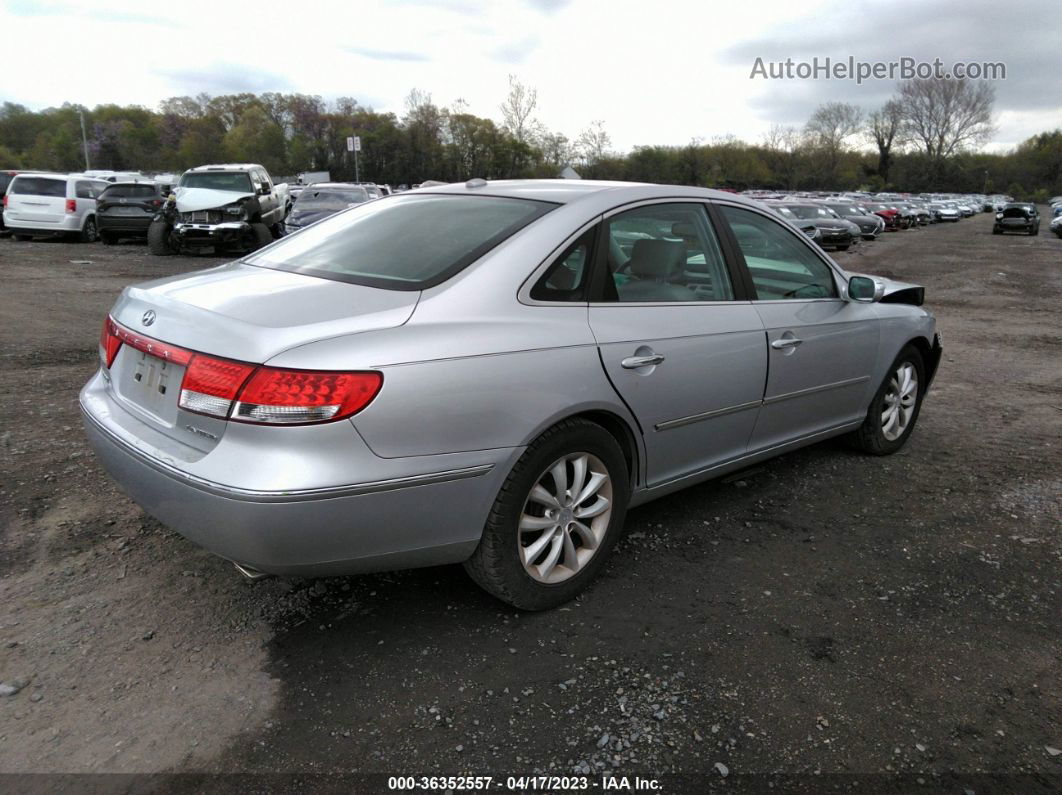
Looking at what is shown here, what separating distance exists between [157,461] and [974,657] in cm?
286

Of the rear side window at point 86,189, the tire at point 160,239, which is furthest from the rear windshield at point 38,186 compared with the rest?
the tire at point 160,239

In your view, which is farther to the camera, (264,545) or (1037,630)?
(1037,630)

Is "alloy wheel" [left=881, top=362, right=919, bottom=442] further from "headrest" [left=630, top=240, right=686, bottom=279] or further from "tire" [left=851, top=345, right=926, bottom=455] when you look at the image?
"headrest" [left=630, top=240, right=686, bottom=279]

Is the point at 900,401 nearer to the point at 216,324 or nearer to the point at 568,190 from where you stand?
the point at 568,190

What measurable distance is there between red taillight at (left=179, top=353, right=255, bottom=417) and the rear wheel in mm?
20233

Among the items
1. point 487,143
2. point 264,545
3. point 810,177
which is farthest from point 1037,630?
point 810,177

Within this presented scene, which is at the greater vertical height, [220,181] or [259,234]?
[220,181]

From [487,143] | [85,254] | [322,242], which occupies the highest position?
[487,143]

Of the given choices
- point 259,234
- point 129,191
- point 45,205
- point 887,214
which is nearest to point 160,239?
point 259,234

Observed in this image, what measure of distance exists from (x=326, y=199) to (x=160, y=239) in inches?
150

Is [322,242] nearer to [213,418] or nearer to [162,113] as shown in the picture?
[213,418]

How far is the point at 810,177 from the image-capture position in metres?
106

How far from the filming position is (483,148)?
70.5 metres

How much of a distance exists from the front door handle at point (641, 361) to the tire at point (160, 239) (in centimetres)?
1648
